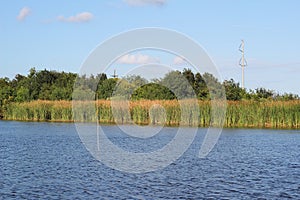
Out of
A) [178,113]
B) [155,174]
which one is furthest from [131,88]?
[155,174]

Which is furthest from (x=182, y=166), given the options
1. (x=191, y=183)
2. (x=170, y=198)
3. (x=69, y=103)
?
(x=69, y=103)

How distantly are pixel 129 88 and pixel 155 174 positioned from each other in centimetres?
2860

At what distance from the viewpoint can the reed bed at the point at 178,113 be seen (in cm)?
3341

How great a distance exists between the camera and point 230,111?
114ft

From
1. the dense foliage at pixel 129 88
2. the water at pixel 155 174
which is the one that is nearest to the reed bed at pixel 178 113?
the dense foliage at pixel 129 88

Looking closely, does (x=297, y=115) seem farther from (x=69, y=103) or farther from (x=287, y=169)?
(x=69, y=103)

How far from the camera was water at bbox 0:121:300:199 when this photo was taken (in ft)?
41.7

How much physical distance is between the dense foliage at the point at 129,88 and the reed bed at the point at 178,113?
8.33ft

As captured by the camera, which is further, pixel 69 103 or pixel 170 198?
pixel 69 103

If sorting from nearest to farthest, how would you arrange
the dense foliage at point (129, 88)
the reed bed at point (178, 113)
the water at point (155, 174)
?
1. the water at point (155, 174)
2. the reed bed at point (178, 113)
3. the dense foliage at point (129, 88)

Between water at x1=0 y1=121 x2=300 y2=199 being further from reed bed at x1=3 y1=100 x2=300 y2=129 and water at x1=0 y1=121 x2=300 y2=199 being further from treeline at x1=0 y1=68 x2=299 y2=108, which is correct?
treeline at x1=0 y1=68 x2=299 y2=108

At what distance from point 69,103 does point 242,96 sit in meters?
15.4

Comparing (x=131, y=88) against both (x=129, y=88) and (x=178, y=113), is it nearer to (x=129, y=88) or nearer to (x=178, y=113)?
(x=129, y=88)

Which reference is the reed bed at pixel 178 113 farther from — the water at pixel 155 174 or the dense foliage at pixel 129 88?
the water at pixel 155 174
